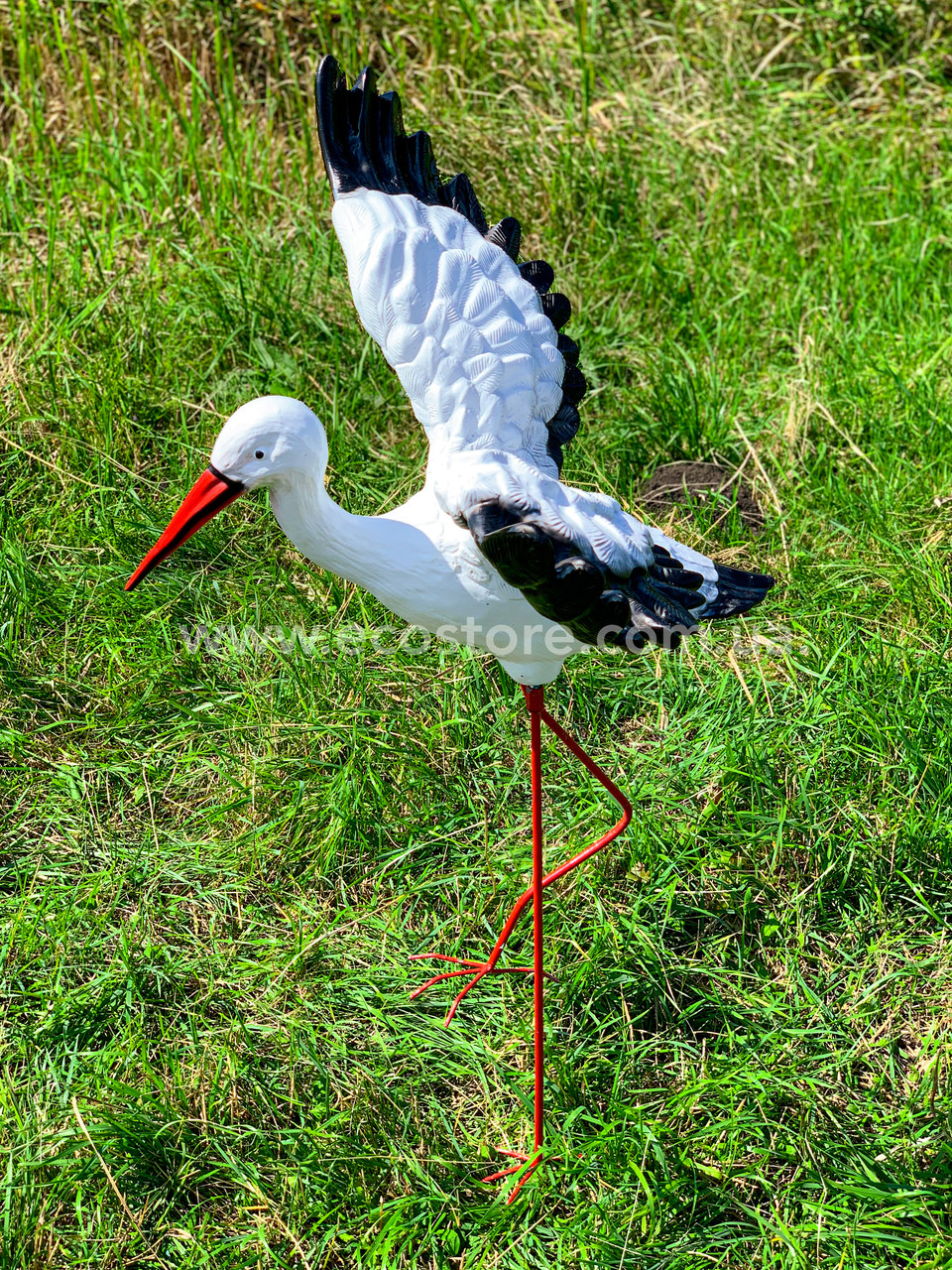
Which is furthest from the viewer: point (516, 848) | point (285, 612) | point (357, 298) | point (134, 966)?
point (285, 612)

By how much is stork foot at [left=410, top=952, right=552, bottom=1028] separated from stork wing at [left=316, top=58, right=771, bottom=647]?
106 centimetres

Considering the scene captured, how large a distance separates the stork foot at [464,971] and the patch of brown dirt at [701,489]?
5.22 feet

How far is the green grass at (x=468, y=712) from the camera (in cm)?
276

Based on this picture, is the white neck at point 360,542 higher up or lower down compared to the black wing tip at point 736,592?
higher up

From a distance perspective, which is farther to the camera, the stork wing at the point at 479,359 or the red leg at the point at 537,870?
the red leg at the point at 537,870

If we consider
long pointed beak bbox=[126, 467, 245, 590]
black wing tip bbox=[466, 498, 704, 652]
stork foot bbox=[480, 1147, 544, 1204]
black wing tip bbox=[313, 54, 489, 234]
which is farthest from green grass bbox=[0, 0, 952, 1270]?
black wing tip bbox=[313, 54, 489, 234]

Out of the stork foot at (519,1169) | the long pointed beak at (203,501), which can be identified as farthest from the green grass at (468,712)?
the long pointed beak at (203,501)

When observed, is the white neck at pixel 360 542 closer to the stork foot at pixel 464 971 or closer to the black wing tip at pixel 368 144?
the black wing tip at pixel 368 144

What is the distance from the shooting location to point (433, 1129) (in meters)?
2.85

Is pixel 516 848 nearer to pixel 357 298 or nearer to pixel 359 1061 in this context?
pixel 359 1061

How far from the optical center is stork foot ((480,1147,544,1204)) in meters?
2.73

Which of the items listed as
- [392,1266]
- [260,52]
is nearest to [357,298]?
[392,1266]

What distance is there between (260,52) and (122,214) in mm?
1001

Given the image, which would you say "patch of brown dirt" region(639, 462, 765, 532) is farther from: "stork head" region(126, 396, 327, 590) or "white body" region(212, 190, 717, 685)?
"stork head" region(126, 396, 327, 590)
